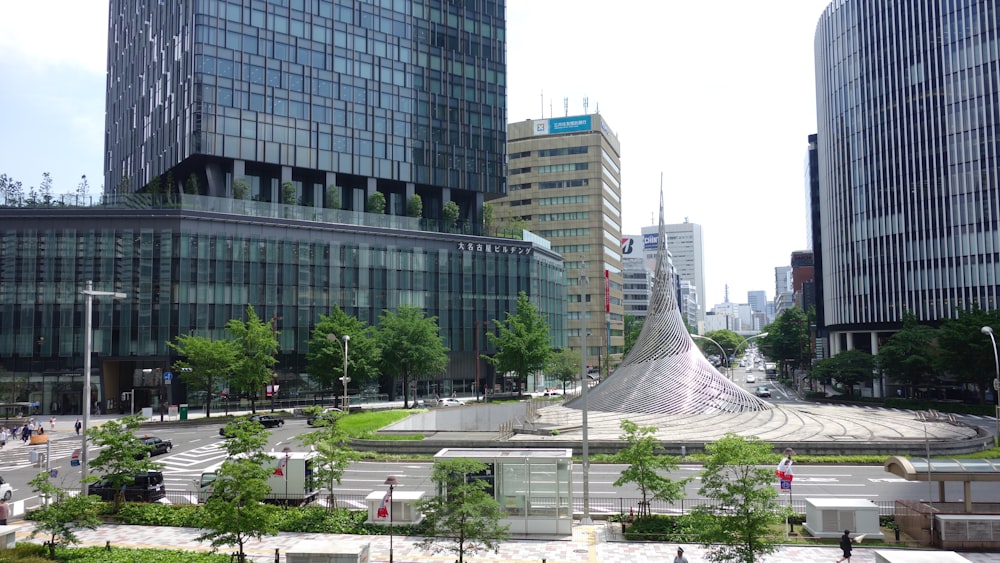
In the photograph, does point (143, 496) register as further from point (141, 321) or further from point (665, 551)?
point (141, 321)

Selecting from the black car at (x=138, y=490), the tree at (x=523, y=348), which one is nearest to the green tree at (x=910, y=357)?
the tree at (x=523, y=348)

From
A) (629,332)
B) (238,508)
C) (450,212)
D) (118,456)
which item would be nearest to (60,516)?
(238,508)

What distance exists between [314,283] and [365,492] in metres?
46.5

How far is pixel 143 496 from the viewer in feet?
96.9

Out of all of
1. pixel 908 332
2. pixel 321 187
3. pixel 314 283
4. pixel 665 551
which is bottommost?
pixel 665 551

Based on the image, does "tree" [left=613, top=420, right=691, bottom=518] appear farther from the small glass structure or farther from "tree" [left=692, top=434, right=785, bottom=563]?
"tree" [left=692, top=434, right=785, bottom=563]

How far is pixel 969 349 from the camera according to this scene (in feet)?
204

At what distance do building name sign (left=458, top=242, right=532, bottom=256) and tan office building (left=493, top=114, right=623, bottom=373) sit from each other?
106ft

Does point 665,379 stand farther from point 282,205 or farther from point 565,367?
point 282,205

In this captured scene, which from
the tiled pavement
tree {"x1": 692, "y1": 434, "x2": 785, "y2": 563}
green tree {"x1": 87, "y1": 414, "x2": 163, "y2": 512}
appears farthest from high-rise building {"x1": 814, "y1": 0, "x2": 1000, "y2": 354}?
green tree {"x1": 87, "y1": 414, "x2": 163, "y2": 512}

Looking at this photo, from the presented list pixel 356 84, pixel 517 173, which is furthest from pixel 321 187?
pixel 517 173

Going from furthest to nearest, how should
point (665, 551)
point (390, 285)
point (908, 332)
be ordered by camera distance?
point (390, 285) < point (908, 332) < point (665, 551)

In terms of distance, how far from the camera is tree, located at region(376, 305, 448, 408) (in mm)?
66375

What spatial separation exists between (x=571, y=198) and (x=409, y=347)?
209 feet
